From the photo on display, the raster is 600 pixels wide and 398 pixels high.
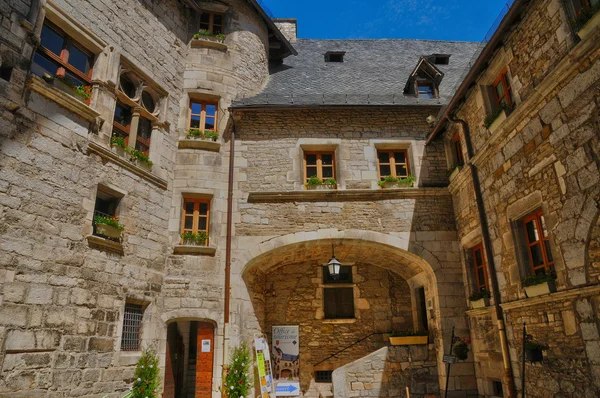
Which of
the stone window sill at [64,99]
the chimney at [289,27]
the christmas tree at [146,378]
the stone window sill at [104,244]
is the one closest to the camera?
the stone window sill at [64,99]

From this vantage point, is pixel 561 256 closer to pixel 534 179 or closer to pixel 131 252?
pixel 534 179

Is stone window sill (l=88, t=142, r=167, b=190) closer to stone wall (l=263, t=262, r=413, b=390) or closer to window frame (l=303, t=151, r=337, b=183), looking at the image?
window frame (l=303, t=151, r=337, b=183)

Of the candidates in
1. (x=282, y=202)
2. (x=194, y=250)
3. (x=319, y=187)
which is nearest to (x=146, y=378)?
(x=194, y=250)

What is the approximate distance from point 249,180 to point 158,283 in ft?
9.76

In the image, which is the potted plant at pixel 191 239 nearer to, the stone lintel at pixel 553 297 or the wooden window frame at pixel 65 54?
the wooden window frame at pixel 65 54

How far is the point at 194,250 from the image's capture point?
8633 mm

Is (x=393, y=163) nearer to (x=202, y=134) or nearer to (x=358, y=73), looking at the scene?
(x=358, y=73)

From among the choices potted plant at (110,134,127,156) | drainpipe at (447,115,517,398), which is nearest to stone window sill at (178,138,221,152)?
potted plant at (110,134,127,156)

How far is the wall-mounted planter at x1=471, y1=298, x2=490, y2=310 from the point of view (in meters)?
7.59

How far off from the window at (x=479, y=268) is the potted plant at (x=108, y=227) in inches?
269

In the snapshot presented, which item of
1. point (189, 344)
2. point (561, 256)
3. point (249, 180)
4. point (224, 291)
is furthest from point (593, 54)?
point (189, 344)

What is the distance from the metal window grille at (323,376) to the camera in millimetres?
10336

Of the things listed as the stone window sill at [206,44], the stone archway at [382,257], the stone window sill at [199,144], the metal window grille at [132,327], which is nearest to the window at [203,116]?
the stone window sill at [199,144]

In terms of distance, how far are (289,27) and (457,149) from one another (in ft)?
31.3
